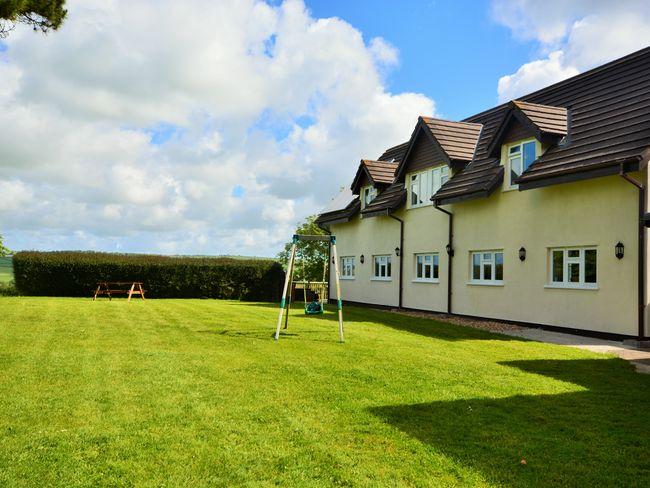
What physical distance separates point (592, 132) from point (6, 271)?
1127 inches

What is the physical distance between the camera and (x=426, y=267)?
73.7 ft

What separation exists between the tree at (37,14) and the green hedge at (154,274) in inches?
783

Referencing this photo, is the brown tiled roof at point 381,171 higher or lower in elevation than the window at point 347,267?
higher

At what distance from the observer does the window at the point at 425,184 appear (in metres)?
21.5

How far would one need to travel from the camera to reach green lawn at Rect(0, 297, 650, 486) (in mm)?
4949

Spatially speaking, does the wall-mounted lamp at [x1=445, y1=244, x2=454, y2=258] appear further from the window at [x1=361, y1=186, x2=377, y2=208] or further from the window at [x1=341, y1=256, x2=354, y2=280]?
the window at [x1=341, y1=256, x2=354, y2=280]

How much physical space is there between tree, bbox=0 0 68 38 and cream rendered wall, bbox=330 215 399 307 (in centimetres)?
1540

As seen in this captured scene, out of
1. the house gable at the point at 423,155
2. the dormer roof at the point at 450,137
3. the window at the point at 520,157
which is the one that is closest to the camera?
the window at the point at 520,157

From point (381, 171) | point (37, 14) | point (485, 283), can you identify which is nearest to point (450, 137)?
point (381, 171)

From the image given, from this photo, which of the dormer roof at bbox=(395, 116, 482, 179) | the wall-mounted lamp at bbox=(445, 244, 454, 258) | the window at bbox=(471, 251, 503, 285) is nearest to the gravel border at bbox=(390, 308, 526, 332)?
the window at bbox=(471, 251, 503, 285)

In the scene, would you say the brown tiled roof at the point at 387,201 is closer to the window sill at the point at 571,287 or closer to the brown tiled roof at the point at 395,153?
the brown tiled roof at the point at 395,153

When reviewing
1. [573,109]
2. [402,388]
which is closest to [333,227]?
[573,109]

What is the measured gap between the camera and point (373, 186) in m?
26.2

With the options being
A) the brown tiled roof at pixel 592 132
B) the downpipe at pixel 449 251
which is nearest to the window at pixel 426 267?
the downpipe at pixel 449 251
